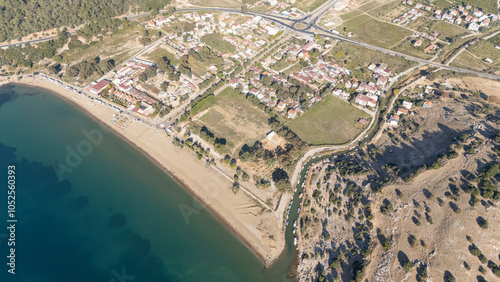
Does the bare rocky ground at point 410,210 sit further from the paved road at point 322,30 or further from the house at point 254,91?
the house at point 254,91

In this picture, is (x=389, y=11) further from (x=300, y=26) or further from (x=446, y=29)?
(x=300, y=26)

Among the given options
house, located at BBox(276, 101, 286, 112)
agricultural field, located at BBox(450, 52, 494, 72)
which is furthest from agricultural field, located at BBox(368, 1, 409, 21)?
house, located at BBox(276, 101, 286, 112)

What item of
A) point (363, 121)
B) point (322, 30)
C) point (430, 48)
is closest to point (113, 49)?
point (322, 30)

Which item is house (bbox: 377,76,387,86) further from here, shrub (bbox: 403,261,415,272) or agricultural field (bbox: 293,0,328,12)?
shrub (bbox: 403,261,415,272)

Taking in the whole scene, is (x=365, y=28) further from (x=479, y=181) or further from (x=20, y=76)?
(x=20, y=76)

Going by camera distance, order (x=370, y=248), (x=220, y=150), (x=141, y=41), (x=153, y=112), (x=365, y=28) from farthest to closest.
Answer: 1. (x=365, y=28)
2. (x=141, y=41)
3. (x=153, y=112)
4. (x=220, y=150)
5. (x=370, y=248)

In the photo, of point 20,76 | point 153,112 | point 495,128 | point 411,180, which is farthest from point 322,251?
point 20,76
